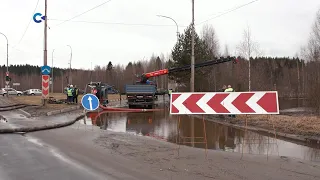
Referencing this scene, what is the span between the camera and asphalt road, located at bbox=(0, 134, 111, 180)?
616 centimetres

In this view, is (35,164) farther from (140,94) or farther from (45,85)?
(140,94)

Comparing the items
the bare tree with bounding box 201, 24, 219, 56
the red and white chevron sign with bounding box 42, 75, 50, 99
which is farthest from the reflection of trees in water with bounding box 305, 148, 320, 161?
the bare tree with bounding box 201, 24, 219, 56

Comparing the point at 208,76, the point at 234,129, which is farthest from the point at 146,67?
the point at 234,129

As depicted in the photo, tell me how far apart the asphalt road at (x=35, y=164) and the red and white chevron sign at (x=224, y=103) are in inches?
129

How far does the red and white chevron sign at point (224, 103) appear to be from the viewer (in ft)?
29.2

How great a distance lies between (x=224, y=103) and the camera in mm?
9102

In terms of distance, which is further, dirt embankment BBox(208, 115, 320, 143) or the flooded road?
dirt embankment BBox(208, 115, 320, 143)

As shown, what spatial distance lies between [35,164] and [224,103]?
4997 mm

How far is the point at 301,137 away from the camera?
10.9m

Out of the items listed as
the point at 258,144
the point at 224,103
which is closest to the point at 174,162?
the point at 224,103

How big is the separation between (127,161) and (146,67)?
4098 inches

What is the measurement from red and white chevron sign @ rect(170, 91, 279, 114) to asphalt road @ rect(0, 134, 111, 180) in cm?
328

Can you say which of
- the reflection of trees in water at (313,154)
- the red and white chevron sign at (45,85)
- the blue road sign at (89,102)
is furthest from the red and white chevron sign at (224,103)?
the red and white chevron sign at (45,85)

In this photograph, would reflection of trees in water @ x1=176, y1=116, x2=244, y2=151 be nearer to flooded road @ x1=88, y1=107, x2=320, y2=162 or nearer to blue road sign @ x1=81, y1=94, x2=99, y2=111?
flooded road @ x1=88, y1=107, x2=320, y2=162
